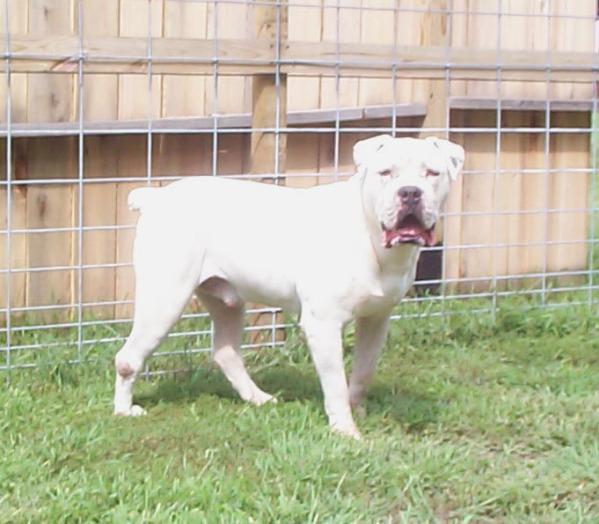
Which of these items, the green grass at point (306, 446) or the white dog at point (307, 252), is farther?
the white dog at point (307, 252)

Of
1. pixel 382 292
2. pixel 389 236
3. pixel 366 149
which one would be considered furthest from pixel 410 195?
pixel 382 292

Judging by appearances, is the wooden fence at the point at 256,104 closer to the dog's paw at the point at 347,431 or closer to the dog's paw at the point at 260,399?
the dog's paw at the point at 260,399

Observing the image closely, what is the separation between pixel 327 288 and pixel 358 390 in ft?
1.91

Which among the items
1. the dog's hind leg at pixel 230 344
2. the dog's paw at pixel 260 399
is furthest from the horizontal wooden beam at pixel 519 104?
the dog's paw at pixel 260 399

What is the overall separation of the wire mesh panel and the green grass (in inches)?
19.8

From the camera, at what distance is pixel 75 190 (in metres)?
6.38

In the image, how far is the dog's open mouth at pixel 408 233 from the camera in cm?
437

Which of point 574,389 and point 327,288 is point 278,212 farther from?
point 574,389

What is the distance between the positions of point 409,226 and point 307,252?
514mm

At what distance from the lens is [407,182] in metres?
4.37

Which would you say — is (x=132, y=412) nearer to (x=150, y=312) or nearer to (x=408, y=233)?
(x=150, y=312)

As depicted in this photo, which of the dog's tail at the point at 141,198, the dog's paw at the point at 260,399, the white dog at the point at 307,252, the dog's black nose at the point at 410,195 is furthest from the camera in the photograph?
the dog's paw at the point at 260,399

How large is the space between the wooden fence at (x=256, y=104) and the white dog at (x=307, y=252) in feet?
2.71

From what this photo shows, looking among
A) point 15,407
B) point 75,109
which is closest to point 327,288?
point 15,407
